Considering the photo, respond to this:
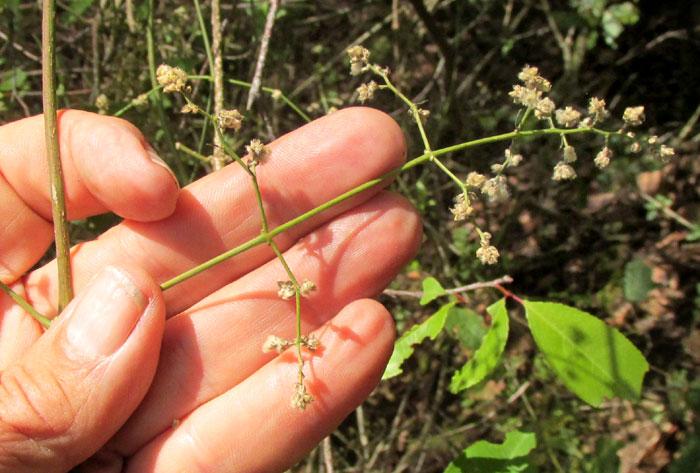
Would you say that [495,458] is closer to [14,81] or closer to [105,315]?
[105,315]

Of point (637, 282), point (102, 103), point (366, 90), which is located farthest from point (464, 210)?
point (637, 282)

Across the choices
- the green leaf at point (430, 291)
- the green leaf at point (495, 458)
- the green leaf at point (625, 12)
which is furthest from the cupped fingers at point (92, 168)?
the green leaf at point (625, 12)

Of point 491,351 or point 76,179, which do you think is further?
point 491,351

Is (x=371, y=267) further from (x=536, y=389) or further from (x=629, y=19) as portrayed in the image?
(x=629, y=19)

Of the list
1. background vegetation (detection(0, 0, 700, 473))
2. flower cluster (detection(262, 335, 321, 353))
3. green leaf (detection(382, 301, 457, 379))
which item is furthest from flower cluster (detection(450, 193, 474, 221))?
background vegetation (detection(0, 0, 700, 473))

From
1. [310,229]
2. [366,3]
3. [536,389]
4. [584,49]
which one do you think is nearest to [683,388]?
[536,389]

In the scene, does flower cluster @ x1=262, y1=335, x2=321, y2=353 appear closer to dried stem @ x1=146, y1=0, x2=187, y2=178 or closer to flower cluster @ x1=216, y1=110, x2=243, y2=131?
flower cluster @ x1=216, y1=110, x2=243, y2=131

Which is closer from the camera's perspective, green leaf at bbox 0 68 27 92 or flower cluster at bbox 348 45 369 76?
flower cluster at bbox 348 45 369 76
